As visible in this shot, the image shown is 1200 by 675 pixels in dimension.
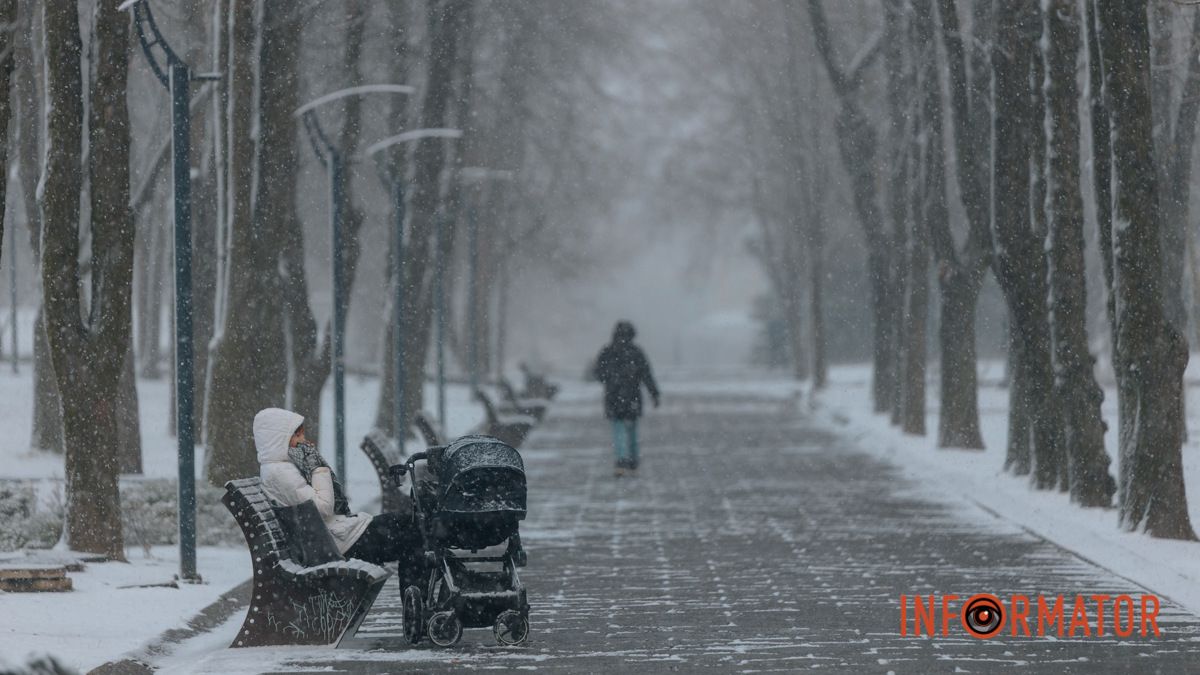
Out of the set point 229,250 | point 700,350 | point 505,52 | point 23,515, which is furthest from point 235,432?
point 700,350

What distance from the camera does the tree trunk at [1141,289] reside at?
16688 millimetres

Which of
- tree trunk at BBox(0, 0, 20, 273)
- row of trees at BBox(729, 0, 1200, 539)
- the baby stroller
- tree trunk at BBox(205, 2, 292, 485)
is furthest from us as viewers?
tree trunk at BBox(205, 2, 292, 485)

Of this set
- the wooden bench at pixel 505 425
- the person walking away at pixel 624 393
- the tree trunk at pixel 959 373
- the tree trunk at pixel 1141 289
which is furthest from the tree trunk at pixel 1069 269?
the wooden bench at pixel 505 425

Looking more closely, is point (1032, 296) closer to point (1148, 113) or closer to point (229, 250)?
point (1148, 113)

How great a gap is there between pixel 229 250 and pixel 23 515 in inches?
177

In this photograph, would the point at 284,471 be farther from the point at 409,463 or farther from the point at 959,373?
the point at 959,373

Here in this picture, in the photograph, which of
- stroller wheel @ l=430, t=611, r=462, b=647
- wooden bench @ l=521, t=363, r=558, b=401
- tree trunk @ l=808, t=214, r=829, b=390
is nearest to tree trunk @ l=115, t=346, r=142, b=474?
stroller wheel @ l=430, t=611, r=462, b=647

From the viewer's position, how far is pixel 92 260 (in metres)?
15.5

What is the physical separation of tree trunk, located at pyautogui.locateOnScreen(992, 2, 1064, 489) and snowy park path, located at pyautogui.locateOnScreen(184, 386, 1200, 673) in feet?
4.28

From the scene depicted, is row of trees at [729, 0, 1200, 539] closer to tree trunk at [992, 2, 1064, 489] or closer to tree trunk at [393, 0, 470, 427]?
tree trunk at [992, 2, 1064, 489]

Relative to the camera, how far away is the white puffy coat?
38.6ft

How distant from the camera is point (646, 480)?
26.3 m

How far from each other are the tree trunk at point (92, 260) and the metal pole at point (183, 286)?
0.65 metres

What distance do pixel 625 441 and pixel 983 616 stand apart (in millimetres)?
14555
